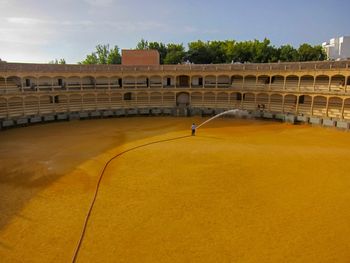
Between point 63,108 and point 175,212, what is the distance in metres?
33.7

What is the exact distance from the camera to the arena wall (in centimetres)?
3666

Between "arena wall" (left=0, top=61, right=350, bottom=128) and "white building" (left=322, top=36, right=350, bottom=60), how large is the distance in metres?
86.4

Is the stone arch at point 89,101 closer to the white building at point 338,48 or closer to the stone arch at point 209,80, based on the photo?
the stone arch at point 209,80

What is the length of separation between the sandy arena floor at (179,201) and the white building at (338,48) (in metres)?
112

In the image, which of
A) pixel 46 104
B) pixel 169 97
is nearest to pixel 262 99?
pixel 169 97

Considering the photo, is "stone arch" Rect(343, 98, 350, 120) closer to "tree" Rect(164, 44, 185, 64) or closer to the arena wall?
the arena wall

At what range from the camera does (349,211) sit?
537 inches

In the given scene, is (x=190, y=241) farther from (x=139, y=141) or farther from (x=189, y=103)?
(x=189, y=103)

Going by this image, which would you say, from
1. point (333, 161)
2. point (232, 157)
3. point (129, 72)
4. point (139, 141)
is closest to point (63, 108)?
point (129, 72)

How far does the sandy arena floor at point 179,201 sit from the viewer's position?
10.9 m

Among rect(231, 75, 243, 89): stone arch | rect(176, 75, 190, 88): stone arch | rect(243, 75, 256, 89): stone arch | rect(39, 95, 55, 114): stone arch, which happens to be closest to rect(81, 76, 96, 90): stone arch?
rect(39, 95, 55, 114): stone arch

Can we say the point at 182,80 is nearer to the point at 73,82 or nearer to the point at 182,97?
the point at 182,97

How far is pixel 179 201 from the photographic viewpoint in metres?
14.8

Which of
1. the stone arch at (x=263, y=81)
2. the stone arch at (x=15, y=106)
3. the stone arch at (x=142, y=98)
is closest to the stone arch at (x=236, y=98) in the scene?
the stone arch at (x=263, y=81)
